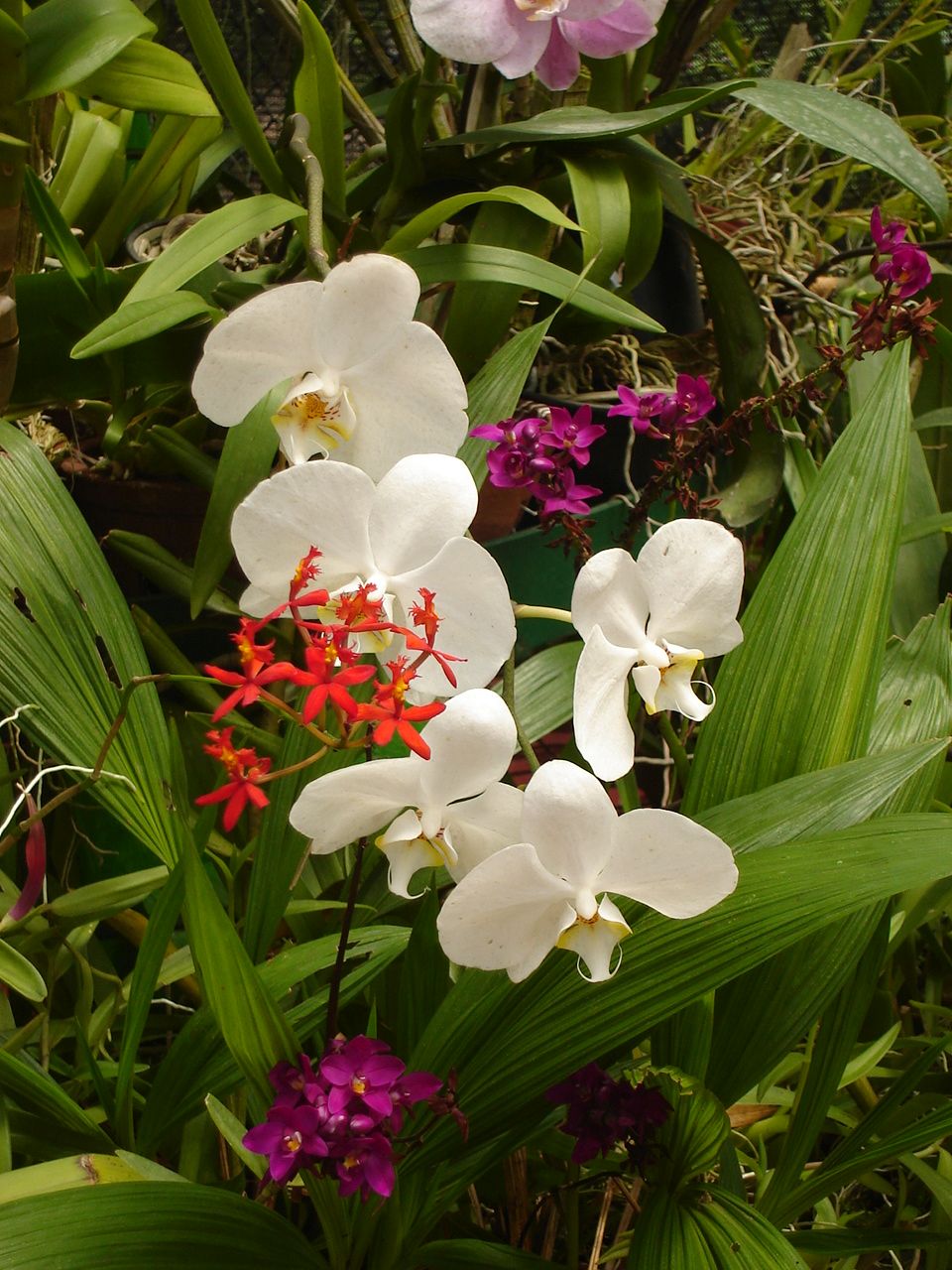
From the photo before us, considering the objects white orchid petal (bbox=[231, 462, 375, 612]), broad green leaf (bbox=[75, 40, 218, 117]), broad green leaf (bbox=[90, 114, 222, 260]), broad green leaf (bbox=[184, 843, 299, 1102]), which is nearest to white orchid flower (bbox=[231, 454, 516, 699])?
white orchid petal (bbox=[231, 462, 375, 612])

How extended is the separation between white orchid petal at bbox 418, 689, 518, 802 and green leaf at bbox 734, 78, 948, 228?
51 centimetres

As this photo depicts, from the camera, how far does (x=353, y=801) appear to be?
14.8 inches

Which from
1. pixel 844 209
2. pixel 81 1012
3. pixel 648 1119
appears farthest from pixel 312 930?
pixel 844 209

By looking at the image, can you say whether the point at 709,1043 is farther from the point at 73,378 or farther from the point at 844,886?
the point at 73,378

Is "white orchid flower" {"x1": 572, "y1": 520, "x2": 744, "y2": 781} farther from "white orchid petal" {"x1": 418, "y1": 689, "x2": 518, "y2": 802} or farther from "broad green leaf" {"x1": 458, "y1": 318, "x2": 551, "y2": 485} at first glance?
"broad green leaf" {"x1": 458, "y1": 318, "x2": 551, "y2": 485}

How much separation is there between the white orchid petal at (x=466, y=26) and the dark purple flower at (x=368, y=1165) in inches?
20.4

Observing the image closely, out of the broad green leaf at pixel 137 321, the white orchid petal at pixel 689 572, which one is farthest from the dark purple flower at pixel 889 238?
the broad green leaf at pixel 137 321

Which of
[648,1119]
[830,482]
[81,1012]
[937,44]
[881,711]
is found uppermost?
[937,44]

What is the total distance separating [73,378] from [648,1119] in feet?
1.70

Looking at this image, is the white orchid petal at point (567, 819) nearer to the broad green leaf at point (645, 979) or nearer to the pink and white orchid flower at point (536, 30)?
the broad green leaf at point (645, 979)

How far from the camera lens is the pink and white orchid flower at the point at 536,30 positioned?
56 centimetres

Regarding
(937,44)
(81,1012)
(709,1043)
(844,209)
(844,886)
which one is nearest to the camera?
(844,886)

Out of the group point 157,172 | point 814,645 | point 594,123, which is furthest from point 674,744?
point 157,172

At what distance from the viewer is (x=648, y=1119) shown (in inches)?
18.2
